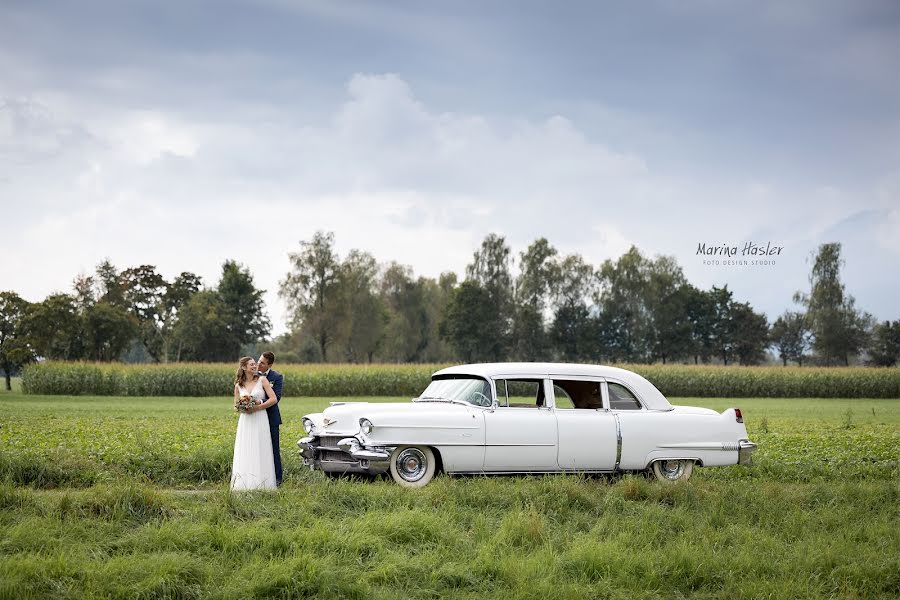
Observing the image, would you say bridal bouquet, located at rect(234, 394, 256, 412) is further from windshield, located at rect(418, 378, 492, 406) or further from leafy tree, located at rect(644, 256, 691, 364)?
leafy tree, located at rect(644, 256, 691, 364)

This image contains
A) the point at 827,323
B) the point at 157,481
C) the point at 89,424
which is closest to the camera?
the point at 157,481

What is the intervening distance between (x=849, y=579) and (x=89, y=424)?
60.1 ft

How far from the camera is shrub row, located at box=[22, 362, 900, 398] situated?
41.4 meters

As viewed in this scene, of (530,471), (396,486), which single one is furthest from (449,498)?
(530,471)

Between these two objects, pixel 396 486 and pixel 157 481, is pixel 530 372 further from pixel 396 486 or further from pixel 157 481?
pixel 157 481

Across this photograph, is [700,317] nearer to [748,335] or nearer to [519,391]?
[748,335]

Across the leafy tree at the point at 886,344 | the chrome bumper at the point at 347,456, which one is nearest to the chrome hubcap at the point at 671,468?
the chrome bumper at the point at 347,456

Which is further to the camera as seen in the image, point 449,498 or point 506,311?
point 506,311

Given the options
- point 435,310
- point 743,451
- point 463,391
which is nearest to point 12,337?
point 463,391

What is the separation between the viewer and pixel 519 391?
11812mm

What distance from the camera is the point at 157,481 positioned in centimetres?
1199

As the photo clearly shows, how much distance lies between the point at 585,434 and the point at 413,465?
2551 mm

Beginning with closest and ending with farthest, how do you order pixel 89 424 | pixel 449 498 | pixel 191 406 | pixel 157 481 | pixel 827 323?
pixel 449 498
pixel 157 481
pixel 89 424
pixel 191 406
pixel 827 323

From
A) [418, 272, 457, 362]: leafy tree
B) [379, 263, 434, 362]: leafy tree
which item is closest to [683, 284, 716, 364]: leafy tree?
[418, 272, 457, 362]: leafy tree
